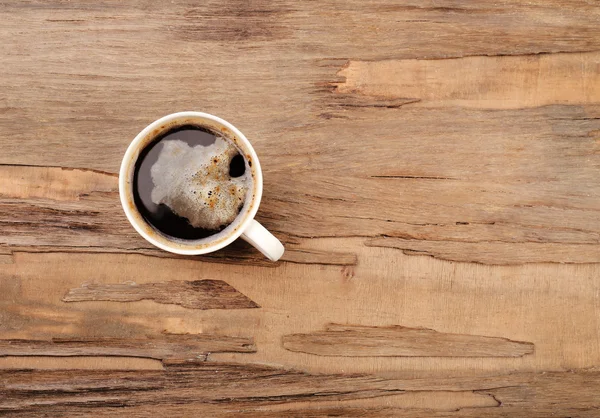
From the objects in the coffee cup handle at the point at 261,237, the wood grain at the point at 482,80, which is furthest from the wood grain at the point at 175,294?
the wood grain at the point at 482,80

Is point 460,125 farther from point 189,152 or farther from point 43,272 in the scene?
point 43,272

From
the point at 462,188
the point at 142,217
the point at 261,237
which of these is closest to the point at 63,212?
the point at 142,217

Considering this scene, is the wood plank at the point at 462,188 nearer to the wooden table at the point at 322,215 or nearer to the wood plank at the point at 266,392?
the wooden table at the point at 322,215

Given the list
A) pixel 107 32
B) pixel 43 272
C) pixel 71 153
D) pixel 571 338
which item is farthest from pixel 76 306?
pixel 571 338

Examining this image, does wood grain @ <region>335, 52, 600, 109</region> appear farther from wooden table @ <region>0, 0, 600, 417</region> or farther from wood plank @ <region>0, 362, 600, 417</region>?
wood plank @ <region>0, 362, 600, 417</region>

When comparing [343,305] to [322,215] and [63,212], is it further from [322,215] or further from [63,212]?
[63,212]

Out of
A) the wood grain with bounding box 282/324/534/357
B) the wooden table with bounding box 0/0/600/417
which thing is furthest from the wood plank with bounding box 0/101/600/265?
the wood grain with bounding box 282/324/534/357

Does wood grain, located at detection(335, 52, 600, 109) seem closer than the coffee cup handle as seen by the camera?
No
